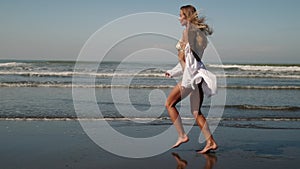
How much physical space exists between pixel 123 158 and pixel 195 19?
2.23 metres

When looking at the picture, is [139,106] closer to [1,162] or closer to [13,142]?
[13,142]

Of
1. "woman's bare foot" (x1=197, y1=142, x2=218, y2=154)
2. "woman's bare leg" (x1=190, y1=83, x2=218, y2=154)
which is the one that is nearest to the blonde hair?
"woman's bare leg" (x1=190, y1=83, x2=218, y2=154)

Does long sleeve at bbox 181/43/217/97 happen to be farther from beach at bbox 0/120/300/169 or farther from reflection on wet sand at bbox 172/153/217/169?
beach at bbox 0/120/300/169

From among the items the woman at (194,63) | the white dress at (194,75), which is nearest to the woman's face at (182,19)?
the woman at (194,63)

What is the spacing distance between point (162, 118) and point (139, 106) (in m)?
2.47

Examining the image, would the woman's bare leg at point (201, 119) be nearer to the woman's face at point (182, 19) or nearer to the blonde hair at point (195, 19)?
the blonde hair at point (195, 19)

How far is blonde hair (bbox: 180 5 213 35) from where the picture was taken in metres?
5.11

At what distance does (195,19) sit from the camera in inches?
201

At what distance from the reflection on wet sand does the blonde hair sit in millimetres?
1784

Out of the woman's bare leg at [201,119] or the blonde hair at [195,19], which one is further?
the woman's bare leg at [201,119]

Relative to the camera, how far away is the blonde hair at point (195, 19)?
5.11m

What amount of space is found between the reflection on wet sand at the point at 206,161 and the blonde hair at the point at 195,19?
5.85 feet

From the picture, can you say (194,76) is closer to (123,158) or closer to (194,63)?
(194,63)

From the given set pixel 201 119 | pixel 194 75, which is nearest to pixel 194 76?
pixel 194 75
